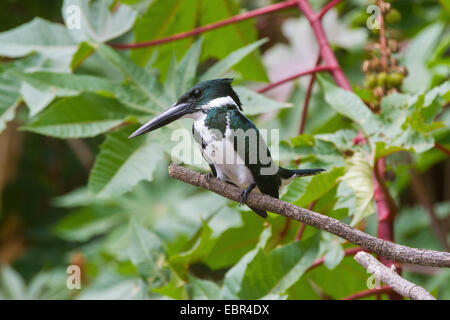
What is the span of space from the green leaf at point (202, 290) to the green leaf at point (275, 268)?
3.2 inches

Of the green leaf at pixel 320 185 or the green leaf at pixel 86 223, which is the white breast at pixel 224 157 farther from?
the green leaf at pixel 86 223

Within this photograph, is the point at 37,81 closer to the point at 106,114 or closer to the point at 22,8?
the point at 106,114

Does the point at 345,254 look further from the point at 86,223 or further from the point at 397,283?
the point at 86,223

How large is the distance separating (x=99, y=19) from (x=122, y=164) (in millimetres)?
438

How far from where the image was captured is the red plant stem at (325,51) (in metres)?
1.11

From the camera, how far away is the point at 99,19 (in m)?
1.35

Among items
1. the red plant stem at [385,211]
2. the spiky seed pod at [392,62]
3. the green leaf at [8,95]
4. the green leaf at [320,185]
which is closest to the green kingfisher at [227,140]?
the green leaf at [320,185]

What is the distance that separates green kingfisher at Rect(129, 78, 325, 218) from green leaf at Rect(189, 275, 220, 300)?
17.5 inches

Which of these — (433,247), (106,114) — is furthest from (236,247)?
(433,247)

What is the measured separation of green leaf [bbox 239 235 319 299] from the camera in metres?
1.00

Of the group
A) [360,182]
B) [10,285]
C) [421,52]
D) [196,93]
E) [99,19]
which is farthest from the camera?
[10,285]

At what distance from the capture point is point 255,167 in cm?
65

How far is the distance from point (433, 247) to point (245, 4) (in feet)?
3.41

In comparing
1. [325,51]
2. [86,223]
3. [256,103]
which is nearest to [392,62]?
[325,51]
